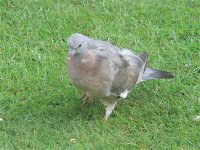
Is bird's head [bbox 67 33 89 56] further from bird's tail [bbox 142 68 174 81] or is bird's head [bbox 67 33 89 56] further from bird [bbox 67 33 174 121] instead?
bird's tail [bbox 142 68 174 81]

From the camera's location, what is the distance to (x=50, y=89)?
20.0 feet

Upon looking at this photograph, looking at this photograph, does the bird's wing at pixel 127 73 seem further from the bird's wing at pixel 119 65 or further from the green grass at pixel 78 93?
the green grass at pixel 78 93

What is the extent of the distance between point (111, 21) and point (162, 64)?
1.16 meters

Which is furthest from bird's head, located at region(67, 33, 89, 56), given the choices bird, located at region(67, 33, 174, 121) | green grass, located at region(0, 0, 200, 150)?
green grass, located at region(0, 0, 200, 150)

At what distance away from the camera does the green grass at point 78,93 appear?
5.36 meters

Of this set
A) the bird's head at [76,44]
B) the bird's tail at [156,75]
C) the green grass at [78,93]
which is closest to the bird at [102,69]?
the bird's head at [76,44]

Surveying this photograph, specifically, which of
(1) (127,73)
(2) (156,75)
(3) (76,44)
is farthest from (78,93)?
(3) (76,44)

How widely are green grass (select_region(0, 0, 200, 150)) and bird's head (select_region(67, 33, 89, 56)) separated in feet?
2.61

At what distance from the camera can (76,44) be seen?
5.02 meters

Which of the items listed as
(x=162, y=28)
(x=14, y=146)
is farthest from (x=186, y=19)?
(x=14, y=146)

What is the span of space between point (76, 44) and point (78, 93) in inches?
42.8

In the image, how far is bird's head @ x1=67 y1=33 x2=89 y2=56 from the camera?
5.01 meters

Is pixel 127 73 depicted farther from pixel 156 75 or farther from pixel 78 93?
pixel 78 93

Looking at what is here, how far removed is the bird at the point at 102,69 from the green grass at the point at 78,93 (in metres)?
0.30
